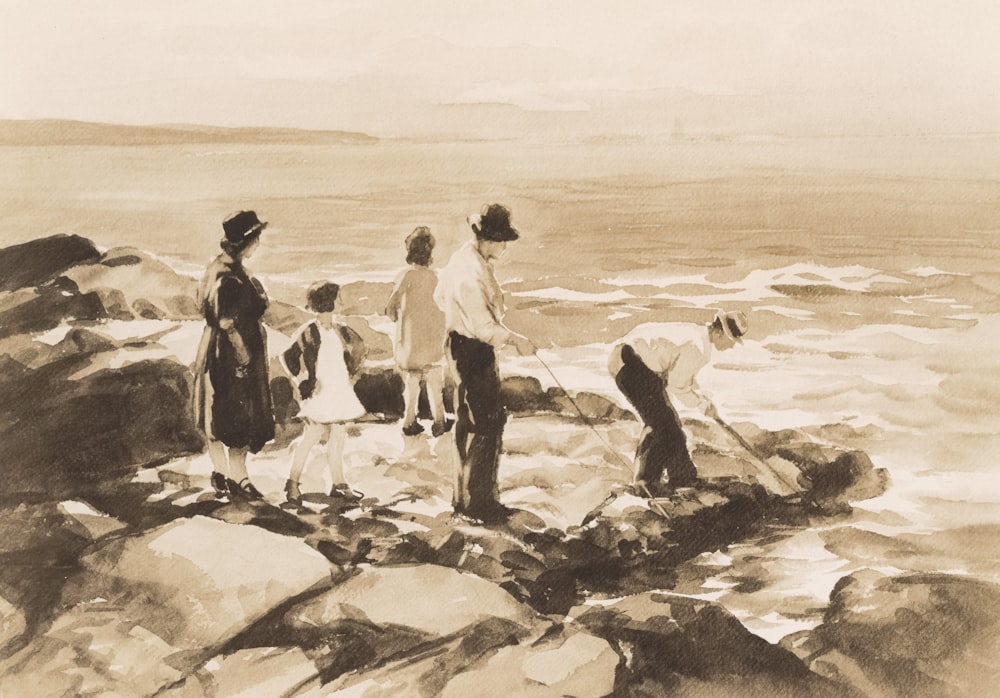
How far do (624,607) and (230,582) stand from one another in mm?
1109

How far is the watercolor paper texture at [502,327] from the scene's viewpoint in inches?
98.9

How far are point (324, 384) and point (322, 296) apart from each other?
28 centimetres

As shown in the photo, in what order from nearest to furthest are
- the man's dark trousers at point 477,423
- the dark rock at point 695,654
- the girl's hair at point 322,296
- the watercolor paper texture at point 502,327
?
the dark rock at point 695,654 < the watercolor paper texture at point 502,327 < the man's dark trousers at point 477,423 < the girl's hair at point 322,296

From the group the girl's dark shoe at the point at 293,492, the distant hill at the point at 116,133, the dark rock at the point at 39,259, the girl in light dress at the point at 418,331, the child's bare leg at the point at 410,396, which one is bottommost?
the girl's dark shoe at the point at 293,492

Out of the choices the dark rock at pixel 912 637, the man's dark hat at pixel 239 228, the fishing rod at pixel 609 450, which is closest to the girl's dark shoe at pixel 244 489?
the man's dark hat at pixel 239 228

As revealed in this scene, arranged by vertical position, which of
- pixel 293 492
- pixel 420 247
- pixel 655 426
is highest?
pixel 420 247

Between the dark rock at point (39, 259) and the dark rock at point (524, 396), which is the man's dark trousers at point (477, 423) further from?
the dark rock at point (39, 259)

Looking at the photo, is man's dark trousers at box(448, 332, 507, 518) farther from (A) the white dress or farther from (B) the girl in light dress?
(A) the white dress

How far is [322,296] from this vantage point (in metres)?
2.73

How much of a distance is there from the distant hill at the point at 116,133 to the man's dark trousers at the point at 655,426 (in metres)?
1.25

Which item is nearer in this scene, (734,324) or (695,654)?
(695,654)

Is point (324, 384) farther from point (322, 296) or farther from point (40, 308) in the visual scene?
point (40, 308)

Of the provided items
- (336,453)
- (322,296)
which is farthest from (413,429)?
(322,296)

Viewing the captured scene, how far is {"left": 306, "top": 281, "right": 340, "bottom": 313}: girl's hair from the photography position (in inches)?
107
